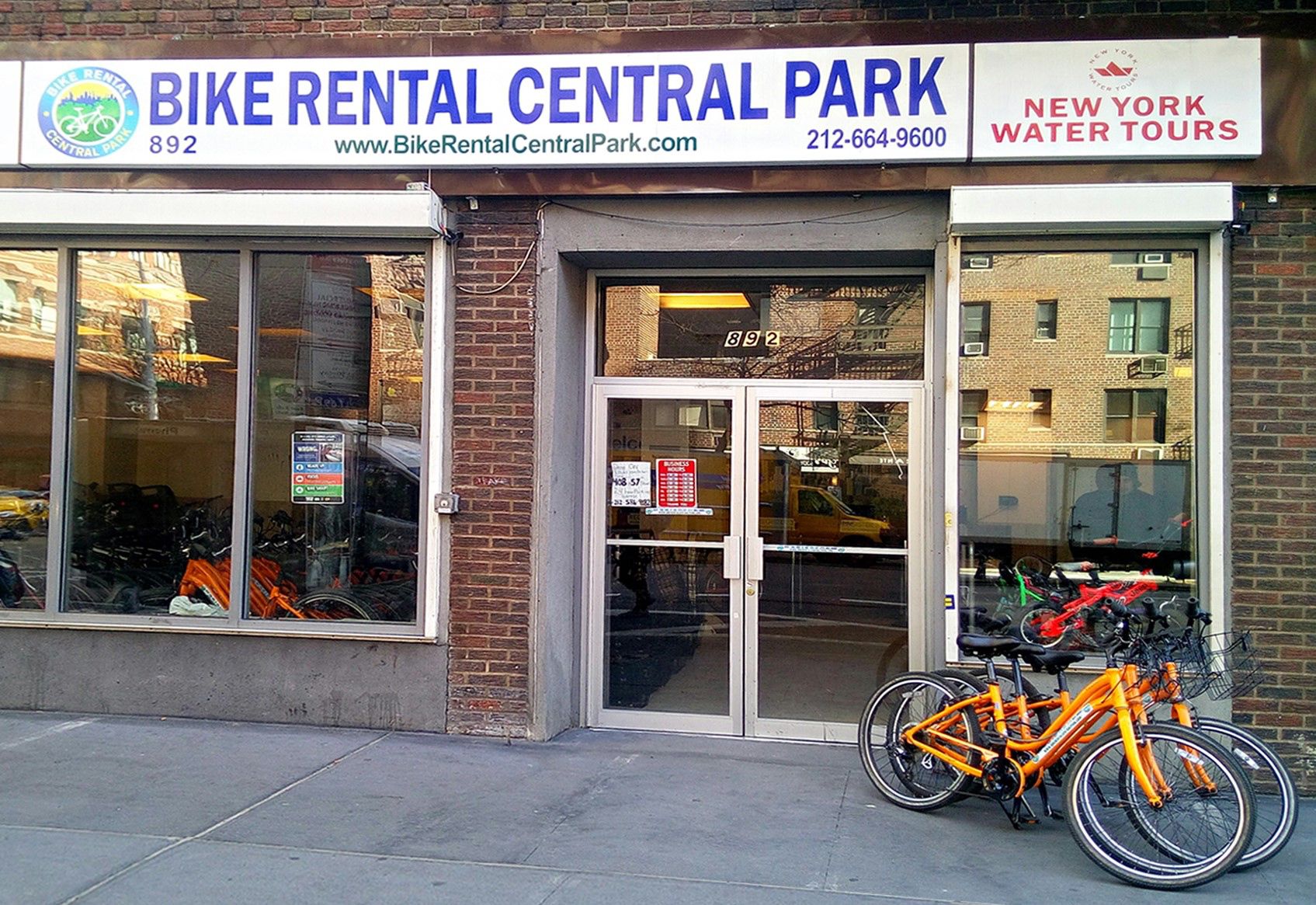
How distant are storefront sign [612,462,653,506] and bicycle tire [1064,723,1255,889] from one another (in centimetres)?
331

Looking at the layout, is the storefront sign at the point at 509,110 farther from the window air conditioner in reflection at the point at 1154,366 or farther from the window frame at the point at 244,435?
the window air conditioner in reflection at the point at 1154,366

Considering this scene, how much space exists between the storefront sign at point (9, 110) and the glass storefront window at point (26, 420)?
25.3 inches

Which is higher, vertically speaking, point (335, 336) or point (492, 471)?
point (335, 336)

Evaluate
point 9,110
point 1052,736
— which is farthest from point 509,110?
point 1052,736

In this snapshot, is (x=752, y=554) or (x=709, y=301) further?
(x=709, y=301)

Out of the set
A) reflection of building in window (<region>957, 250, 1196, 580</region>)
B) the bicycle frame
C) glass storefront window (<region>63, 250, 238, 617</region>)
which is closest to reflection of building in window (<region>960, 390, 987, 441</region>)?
reflection of building in window (<region>957, 250, 1196, 580</region>)

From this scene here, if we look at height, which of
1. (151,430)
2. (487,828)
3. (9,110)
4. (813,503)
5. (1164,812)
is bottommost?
(487,828)

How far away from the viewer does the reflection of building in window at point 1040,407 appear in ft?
21.8

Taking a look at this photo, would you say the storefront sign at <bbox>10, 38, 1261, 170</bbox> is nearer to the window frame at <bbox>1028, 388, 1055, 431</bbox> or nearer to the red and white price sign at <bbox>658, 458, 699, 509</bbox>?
the window frame at <bbox>1028, 388, 1055, 431</bbox>

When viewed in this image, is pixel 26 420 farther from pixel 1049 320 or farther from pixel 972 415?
pixel 1049 320

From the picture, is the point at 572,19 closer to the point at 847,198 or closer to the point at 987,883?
the point at 847,198

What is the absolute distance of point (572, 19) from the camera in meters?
6.92

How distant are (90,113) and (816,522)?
5.37 m

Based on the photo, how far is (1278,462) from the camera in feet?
20.6
